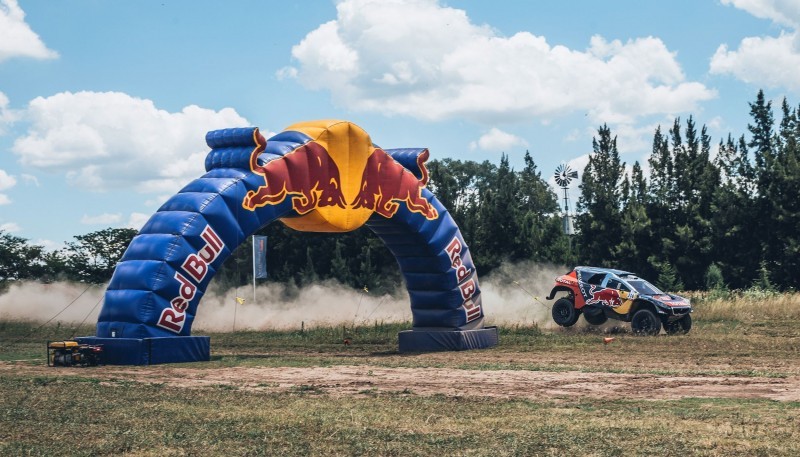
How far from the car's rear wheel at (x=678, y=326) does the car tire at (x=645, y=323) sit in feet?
2.16

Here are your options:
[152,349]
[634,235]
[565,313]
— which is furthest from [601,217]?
[152,349]

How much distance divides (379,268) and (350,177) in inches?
1631

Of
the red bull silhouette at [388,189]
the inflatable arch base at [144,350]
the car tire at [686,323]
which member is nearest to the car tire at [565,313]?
the car tire at [686,323]

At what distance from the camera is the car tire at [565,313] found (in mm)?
Answer: 34500

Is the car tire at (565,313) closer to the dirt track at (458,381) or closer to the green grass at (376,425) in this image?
the dirt track at (458,381)

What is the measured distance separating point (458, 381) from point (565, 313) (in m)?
16.4

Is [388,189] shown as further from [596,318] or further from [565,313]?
[596,318]

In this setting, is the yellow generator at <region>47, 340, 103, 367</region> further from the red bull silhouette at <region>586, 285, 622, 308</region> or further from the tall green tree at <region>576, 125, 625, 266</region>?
the tall green tree at <region>576, 125, 625, 266</region>

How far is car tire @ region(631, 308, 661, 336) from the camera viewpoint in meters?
31.4

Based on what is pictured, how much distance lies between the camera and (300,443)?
1188 cm

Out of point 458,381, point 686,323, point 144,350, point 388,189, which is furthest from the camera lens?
point 686,323

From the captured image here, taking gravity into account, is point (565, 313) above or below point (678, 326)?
above

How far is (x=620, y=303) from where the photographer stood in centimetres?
3275

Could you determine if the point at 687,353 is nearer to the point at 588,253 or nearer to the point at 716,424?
the point at 716,424
